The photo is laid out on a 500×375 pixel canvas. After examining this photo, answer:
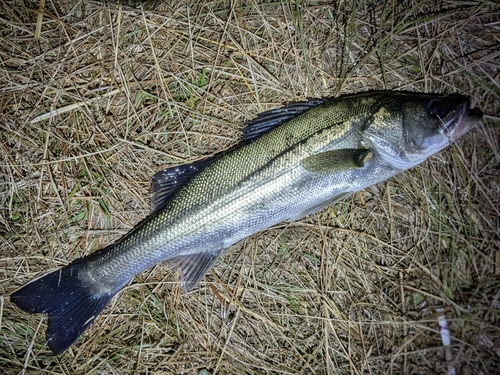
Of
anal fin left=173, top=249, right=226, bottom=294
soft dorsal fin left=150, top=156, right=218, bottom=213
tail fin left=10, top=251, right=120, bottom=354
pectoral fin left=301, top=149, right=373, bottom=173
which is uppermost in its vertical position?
pectoral fin left=301, top=149, right=373, bottom=173

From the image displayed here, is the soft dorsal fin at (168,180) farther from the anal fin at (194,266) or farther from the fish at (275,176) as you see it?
the anal fin at (194,266)

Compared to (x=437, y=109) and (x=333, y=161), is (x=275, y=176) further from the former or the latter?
(x=437, y=109)

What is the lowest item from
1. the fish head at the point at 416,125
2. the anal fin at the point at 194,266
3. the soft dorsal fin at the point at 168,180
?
the anal fin at the point at 194,266

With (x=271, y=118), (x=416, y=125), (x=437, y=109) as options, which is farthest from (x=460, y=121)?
(x=271, y=118)

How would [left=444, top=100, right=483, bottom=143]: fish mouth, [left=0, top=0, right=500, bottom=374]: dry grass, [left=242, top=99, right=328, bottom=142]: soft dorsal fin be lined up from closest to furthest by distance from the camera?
[left=444, top=100, right=483, bottom=143]: fish mouth, [left=242, top=99, right=328, bottom=142]: soft dorsal fin, [left=0, top=0, right=500, bottom=374]: dry grass

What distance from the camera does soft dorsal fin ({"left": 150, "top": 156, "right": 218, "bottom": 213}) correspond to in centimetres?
287

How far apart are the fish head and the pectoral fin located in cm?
15

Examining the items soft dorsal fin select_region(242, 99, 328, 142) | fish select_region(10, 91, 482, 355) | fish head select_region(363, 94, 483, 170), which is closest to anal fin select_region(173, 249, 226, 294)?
fish select_region(10, 91, 482, 355)

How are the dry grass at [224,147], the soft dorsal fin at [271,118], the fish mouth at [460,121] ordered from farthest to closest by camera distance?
the dry grass at [224,147] → the soft dorsal fin at [271,118] → the fish mouth at [460,121]

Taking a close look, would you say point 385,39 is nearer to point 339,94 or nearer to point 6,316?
point 339,94

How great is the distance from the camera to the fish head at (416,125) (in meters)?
2.58

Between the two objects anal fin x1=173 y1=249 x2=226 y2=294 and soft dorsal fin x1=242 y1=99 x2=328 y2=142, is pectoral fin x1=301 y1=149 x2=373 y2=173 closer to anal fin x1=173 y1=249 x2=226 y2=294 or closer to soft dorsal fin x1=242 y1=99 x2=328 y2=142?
soft dorsal fin x1=242 y1=99 x2=328 y2=142

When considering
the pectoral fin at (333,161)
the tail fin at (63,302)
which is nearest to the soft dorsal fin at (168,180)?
the tail fin at (63,302)

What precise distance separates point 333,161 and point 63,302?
249 centimetres
